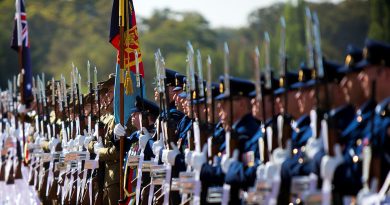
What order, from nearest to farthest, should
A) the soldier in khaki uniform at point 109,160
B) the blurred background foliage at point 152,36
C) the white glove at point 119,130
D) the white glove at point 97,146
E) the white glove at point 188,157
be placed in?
the white glove at point 188,157 < the white glove at point 119,130 < the soldier in khaki uniform at point 109,160 < the white glove at point 97,146 < the blurred background foliage at point 152,36

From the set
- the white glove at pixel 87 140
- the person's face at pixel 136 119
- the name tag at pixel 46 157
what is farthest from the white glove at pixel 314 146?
the name tag at pixel 46 157

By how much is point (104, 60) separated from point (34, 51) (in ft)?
11.5

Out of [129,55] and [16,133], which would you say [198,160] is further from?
[16,133]

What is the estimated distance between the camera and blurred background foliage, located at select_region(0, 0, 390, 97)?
137ft

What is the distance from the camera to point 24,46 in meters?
15.7

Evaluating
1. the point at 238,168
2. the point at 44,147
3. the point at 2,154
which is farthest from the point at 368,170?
the point at 2,154

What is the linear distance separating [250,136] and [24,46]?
7.21 m

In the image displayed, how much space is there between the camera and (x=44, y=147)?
16.9 metres

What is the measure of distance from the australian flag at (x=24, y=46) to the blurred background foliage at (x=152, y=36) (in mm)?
18488

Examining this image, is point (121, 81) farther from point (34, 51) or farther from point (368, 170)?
point (34, 51)

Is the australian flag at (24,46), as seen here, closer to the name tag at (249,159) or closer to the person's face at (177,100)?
the person's face at (177,100)

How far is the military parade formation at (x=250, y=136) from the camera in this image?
7.37m

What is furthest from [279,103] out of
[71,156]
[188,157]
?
[71,156]

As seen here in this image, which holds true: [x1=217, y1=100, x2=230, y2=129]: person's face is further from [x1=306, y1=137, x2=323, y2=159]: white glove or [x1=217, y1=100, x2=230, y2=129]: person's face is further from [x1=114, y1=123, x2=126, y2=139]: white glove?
[x1=114, y1=123, x2=126, y2=139]: white glove
